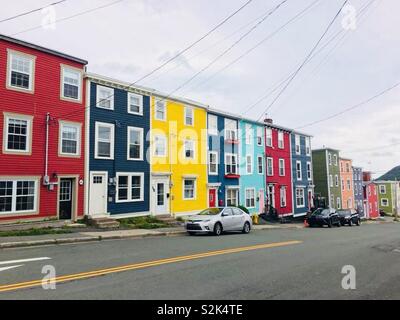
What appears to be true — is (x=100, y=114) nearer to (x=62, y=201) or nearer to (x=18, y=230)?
(x=62, y=201)

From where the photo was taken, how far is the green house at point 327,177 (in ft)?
154

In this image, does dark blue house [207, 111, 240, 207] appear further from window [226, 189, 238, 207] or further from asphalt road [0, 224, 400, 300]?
asphalt road [0, 224, 400, 300]

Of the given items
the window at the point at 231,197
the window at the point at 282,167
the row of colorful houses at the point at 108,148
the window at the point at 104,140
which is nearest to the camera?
the row of colorful houses at the point at 108,148

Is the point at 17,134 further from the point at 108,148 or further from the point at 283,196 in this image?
the point at 283,196

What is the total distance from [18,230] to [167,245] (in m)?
7.46

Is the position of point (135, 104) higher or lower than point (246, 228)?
higher

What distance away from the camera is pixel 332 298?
6.20 meters

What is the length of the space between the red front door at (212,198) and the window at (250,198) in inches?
183

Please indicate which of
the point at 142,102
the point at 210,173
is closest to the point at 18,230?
the point at 142,102

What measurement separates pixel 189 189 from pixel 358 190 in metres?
41.4

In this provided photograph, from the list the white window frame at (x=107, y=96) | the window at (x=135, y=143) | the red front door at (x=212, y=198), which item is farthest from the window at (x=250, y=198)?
the white window frame at (x=107, y=96)

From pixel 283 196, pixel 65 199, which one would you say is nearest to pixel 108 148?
pixel 65 199

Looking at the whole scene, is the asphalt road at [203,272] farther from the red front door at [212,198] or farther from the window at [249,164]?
the window at [249,164]

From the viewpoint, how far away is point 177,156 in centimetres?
2611
